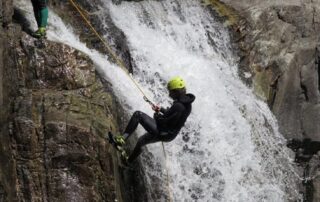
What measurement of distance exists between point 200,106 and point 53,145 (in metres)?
5.00

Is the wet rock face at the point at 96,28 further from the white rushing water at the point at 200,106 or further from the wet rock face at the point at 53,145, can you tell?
the wet rock face at the point at 53,145

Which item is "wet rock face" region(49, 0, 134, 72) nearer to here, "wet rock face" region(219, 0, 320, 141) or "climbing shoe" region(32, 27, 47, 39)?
"climbing shoe" region(32, 27, 47, 39)

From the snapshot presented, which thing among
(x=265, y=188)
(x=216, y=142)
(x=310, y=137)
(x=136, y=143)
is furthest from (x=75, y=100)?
(x=310, y=137)

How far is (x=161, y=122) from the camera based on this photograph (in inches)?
396

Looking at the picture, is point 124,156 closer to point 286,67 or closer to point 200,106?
point 200,106

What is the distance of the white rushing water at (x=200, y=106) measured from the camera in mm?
12188

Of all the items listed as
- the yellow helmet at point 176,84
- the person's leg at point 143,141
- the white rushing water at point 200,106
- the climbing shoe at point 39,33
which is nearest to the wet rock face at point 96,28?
the white rushing water at point 200,106

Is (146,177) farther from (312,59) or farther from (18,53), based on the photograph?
(312,59)

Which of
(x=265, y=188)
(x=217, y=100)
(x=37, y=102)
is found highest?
(x=37, y=102)

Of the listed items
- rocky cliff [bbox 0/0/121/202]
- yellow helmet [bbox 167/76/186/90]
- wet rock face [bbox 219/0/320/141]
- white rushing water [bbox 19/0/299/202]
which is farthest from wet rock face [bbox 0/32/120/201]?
wet rock face [bbox 219/0/320/141]

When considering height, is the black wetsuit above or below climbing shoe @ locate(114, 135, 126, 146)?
above

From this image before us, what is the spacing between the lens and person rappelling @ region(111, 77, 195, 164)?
971cm

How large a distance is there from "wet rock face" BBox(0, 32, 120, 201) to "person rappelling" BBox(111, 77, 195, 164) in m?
0.43

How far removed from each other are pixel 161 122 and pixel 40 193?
236 cm
